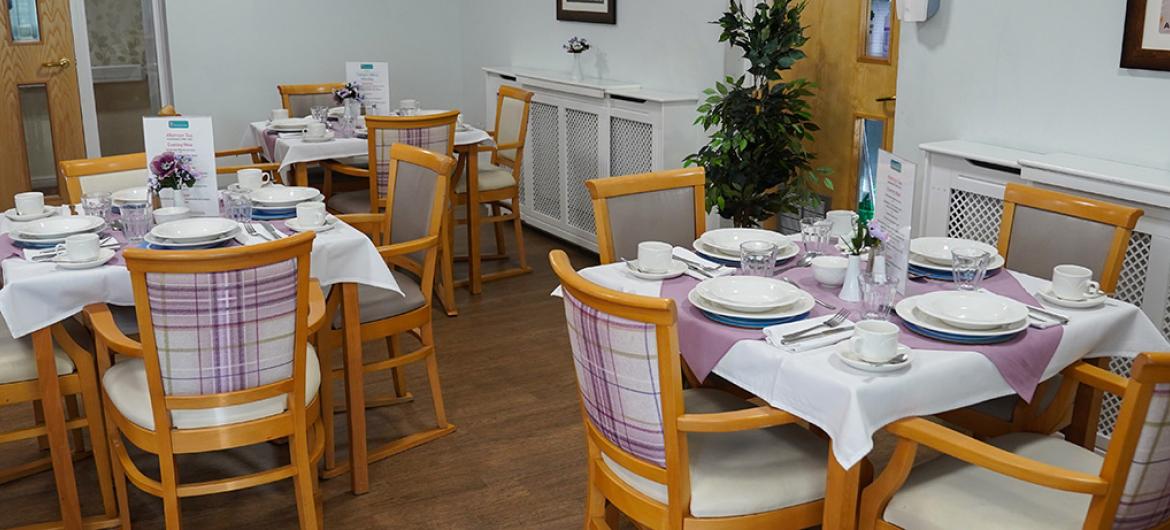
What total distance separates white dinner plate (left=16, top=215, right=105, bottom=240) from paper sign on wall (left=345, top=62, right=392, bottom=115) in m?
2.39

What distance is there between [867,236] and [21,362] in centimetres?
227

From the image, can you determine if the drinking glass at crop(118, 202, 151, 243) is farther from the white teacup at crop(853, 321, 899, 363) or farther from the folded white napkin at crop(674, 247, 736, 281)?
the white teacup at crop(853, 321, 899, 363)

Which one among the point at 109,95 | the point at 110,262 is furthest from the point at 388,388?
the point at 109,95

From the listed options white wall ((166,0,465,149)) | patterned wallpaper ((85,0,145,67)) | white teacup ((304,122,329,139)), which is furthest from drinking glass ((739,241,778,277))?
patterned wallpaper ((85,0,145,67))

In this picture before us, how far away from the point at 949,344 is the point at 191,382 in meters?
1.78

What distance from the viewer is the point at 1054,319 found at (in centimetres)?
249

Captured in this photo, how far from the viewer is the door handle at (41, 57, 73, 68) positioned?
20.6 ft

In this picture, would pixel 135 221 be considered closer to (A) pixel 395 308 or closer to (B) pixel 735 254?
(A) pixel 395 308

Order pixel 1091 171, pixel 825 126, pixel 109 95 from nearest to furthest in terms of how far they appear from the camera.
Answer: pixel 1091 171, pixel 825 126, pixel 109 95

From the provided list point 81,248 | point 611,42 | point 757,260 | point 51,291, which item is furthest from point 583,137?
point 51,291

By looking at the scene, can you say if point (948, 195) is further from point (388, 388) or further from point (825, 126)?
point (388, 388)

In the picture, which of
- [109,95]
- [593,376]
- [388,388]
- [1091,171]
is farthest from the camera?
[109,95]

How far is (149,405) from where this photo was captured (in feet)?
8.89

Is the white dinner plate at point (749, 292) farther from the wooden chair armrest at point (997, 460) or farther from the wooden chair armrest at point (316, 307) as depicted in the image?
the wooden chair armrest at point (316, 307)
